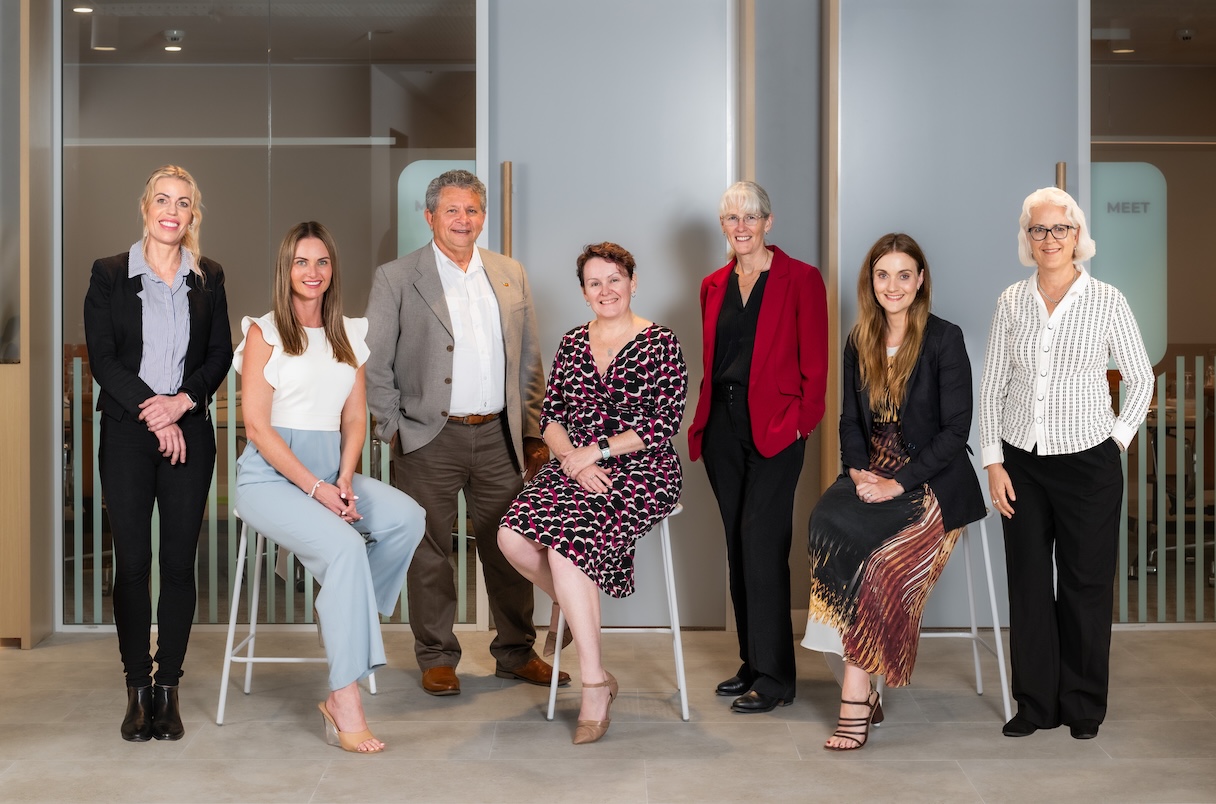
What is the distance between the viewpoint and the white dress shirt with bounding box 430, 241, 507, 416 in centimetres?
367

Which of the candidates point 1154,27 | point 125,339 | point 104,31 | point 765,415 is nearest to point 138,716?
point 125,339

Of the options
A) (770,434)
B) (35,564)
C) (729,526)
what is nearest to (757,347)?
(770,434)

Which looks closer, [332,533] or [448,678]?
[332,533]

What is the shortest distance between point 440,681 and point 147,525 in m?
1.01

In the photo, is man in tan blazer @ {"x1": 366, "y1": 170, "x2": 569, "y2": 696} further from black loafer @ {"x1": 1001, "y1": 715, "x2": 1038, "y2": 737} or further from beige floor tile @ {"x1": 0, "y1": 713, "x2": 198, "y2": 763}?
black loafer @ {"x1": 1001, "y1": 715, "x2": 1038, "y2": 737}

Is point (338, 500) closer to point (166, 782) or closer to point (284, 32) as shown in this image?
point (166, 782)

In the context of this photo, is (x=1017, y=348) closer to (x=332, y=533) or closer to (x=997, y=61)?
(x=997, y=61)

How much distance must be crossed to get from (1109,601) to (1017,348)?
2.40 ft

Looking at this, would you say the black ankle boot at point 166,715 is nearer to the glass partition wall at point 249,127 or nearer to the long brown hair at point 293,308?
the long brown hair at point 293,308

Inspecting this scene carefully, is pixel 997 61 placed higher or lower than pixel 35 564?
higher

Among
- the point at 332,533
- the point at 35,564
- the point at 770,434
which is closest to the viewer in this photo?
the point at 332,533

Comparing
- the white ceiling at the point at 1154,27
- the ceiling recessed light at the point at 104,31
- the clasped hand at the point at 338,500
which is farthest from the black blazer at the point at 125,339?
the white ceiling at the point at 1154,27

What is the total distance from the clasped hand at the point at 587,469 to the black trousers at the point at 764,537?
16.5 inches

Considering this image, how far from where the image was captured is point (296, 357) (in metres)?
3.29
